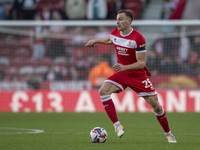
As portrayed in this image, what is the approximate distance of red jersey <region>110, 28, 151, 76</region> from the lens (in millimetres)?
7609

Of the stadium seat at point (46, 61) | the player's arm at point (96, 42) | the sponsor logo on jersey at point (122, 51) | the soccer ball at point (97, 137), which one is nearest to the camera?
the soccer ball at point (97, 137)

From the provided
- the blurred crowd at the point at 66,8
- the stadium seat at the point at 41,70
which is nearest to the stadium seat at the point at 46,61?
the stadium seat at the point at 41,70

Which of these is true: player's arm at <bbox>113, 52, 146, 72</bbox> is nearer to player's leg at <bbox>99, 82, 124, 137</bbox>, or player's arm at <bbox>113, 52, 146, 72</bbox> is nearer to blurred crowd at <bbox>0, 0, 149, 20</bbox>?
player's leg at <bbox>99, 82, 124, 137</bbox>

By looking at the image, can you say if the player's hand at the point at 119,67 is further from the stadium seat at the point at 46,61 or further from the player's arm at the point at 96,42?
the stadium seat at the point at 46,61

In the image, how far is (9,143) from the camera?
23.9ft

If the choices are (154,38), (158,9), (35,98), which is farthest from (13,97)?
(158,9)

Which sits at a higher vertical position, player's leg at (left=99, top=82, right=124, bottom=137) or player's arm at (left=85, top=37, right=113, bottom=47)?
player's arm at (left=85, top=37, right=113, bottom=47)

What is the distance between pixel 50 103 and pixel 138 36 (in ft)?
30.3

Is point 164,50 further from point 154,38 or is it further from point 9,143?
point 9,143

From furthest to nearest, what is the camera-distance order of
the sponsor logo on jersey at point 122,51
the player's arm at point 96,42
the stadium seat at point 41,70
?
the stadium seat at point 41,70 < the player's arm at point 96,42 < the sponsor logo on jersey at point 122,51

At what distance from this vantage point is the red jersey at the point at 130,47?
7.61m

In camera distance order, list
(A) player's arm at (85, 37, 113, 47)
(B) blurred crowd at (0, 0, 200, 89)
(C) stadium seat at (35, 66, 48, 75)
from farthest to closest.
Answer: (C) stadium seat at (35, 66, 48, 75) → (B) blurred crowd at (0, 0, 200, 89) → (A) player's arm at (85, 37, 113, 47)

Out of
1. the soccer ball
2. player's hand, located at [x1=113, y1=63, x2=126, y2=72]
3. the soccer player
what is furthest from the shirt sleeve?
the soccer ball

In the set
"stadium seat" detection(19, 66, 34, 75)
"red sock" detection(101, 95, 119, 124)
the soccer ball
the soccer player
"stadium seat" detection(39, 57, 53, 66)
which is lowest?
"stadium seat" detection(19, 66, 34, 75)
